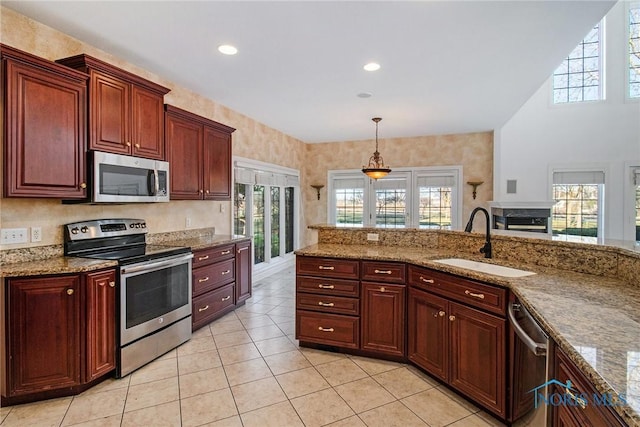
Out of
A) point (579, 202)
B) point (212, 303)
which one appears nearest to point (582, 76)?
point (579, 202)

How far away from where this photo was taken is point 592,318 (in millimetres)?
1321

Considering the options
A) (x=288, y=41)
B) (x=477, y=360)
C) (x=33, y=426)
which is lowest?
(x=33, y=426)

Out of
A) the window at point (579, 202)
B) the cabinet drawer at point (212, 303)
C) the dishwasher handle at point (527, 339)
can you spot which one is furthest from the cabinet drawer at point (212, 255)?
the window at point (579, 202)

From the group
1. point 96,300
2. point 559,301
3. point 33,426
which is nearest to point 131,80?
point 96,300

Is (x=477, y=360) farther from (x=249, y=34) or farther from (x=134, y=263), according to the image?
(x=249, y=34)

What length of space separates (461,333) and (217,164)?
3.14m

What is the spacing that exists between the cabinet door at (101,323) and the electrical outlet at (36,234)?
1.94 ft

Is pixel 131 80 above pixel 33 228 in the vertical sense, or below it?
above

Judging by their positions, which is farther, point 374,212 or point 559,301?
point 374,212

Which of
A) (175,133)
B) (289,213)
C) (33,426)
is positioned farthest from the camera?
(289,213)

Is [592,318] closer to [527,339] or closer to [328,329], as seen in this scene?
[527,339]

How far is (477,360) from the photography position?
211 cm

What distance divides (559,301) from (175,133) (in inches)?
133

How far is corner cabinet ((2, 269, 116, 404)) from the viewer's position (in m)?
2.09
